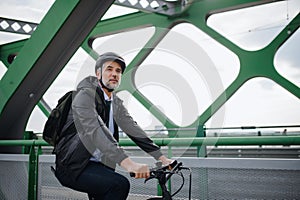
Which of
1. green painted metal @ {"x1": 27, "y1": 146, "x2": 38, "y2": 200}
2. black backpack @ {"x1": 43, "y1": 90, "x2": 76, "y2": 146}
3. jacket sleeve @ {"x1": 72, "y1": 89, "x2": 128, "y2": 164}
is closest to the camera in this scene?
jacket sleeve @ {"x1": 72, "y1": 89, "x2": 128, "y2": 164}

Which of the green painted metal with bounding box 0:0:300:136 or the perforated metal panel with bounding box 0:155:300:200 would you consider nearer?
the perforated metal panel with bounding box 0:155:300:200

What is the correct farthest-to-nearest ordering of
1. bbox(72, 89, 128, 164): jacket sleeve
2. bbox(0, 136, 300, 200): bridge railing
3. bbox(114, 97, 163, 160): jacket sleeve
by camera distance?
bbox(0, 136, 300, 200): bridge railing
bbox(114, 97, 163, 160): jacket sleeve
bbox(72, 89, 128, 164): jacket sleeve

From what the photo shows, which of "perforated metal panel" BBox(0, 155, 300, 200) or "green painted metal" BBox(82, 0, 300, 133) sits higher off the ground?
"green painted metal" BBox(82, 0, 300, 133)

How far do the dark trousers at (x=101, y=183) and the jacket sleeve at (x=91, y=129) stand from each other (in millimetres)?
Answer: 111

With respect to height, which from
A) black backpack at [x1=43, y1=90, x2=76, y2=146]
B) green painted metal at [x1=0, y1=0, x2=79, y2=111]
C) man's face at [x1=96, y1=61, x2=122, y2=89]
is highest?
green painted metal at [x1=0, y1=0, x2=79, y2=111]

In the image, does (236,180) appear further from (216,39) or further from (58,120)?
(216,39)

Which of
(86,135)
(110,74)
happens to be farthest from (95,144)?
(110,74)

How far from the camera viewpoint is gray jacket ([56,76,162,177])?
216 cm

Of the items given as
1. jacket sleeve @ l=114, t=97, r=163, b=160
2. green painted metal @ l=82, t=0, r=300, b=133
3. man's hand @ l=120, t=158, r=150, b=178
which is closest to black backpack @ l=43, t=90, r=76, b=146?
jacket sleeve @ l=114, t=97, r=163, b=160

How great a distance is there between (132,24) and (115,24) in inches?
18.5

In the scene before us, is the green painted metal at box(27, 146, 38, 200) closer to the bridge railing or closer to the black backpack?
the bridge railing

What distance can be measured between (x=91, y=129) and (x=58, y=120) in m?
0.31

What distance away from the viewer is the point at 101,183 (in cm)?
224

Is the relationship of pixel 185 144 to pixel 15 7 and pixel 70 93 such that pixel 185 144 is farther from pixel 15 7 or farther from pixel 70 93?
pixel 15 7
